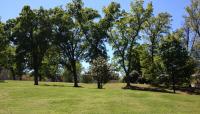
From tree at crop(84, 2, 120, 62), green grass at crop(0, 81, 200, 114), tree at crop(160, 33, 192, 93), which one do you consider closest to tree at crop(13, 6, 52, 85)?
tree at crop(84, 2, 120, 62)

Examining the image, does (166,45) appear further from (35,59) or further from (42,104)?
(42,104)

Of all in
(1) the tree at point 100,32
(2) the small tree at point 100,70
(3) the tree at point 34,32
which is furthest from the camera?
(1) the tree at point 100,32

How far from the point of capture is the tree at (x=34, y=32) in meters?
56.4

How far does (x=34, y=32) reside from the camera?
56469 millimetres

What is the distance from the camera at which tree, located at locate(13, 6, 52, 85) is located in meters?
56.4

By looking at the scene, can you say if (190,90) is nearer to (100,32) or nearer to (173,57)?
(173,57)

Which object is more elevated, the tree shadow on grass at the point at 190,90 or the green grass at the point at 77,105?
the tree shadow on grass at the point at 190,90

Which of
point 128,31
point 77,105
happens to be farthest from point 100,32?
point 77,105

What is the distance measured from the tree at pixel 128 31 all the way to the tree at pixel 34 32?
11863 mm

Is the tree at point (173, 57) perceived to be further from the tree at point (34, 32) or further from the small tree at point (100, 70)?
the tree at point (34, 32)

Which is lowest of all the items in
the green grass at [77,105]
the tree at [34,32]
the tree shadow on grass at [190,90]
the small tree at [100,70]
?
the green grass at [77,105]

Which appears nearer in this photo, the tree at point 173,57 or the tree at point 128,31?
the tree at point 173,57

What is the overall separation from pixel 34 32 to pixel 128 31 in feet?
50.4

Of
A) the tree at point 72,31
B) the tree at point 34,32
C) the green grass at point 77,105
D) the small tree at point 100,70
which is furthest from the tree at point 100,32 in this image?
the green grass at point 77,105
